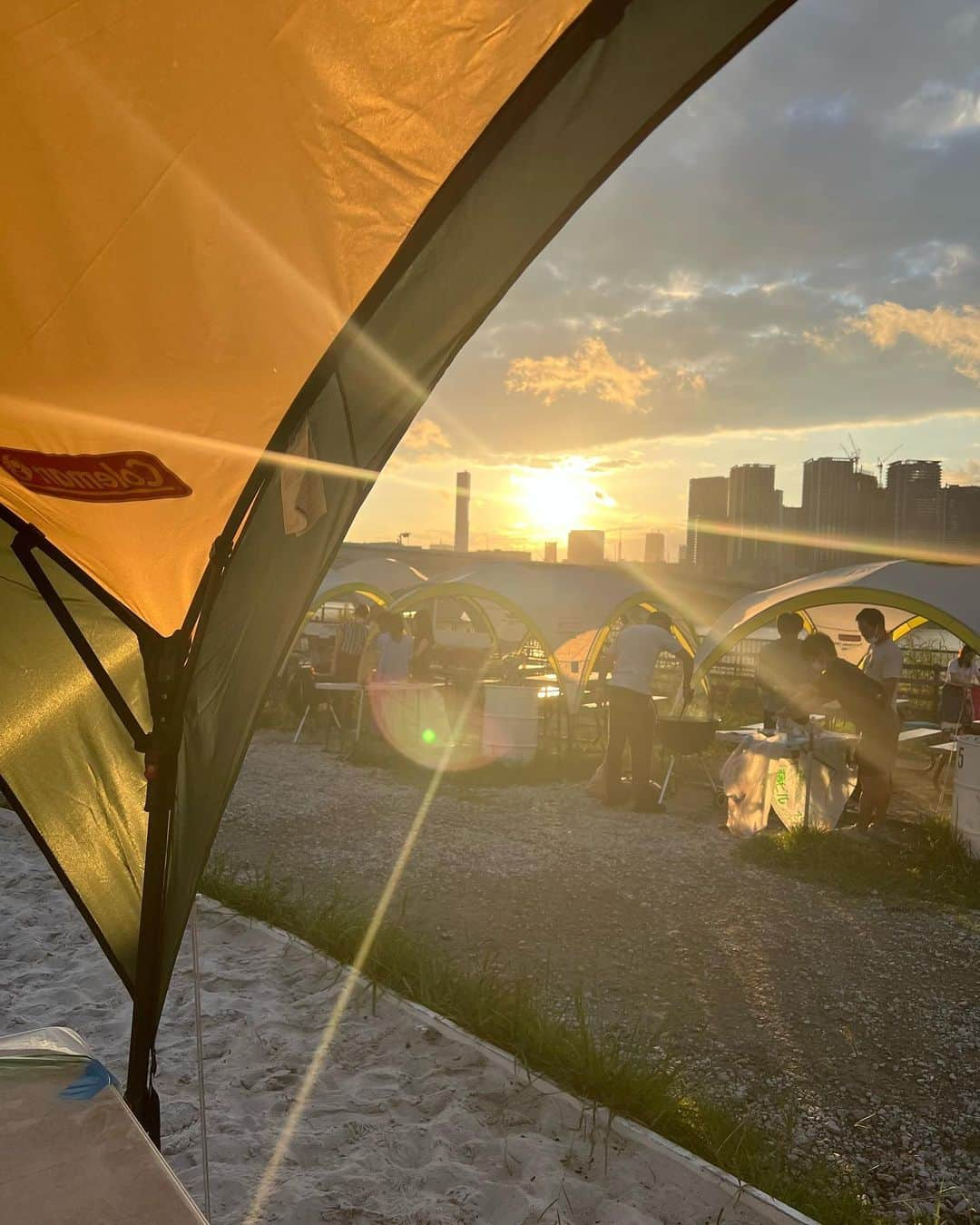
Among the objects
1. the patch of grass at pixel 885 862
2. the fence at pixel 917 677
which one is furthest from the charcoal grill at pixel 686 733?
the fence at pixel 917 677

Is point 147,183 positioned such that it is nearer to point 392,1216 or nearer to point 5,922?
point 392,1216

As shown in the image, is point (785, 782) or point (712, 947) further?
point (785, 782)

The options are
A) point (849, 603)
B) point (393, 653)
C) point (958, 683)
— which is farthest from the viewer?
point (958, 683)

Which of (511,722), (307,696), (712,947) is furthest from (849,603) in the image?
(307,696)

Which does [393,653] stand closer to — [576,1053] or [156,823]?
[576,1053]

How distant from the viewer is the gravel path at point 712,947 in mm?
3781

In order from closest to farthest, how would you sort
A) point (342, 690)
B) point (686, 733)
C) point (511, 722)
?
point (686, 733) < point (511, 722) < point (342, 690)

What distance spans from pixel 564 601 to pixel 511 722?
602 centimetres

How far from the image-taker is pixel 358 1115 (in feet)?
10.9

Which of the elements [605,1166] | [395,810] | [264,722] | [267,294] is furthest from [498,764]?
[267,294]

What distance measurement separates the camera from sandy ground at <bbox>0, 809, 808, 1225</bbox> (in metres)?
2.84

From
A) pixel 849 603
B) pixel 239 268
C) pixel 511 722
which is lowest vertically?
pixel 511 722

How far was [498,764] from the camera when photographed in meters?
11.3

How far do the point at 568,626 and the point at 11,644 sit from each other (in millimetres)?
13681
